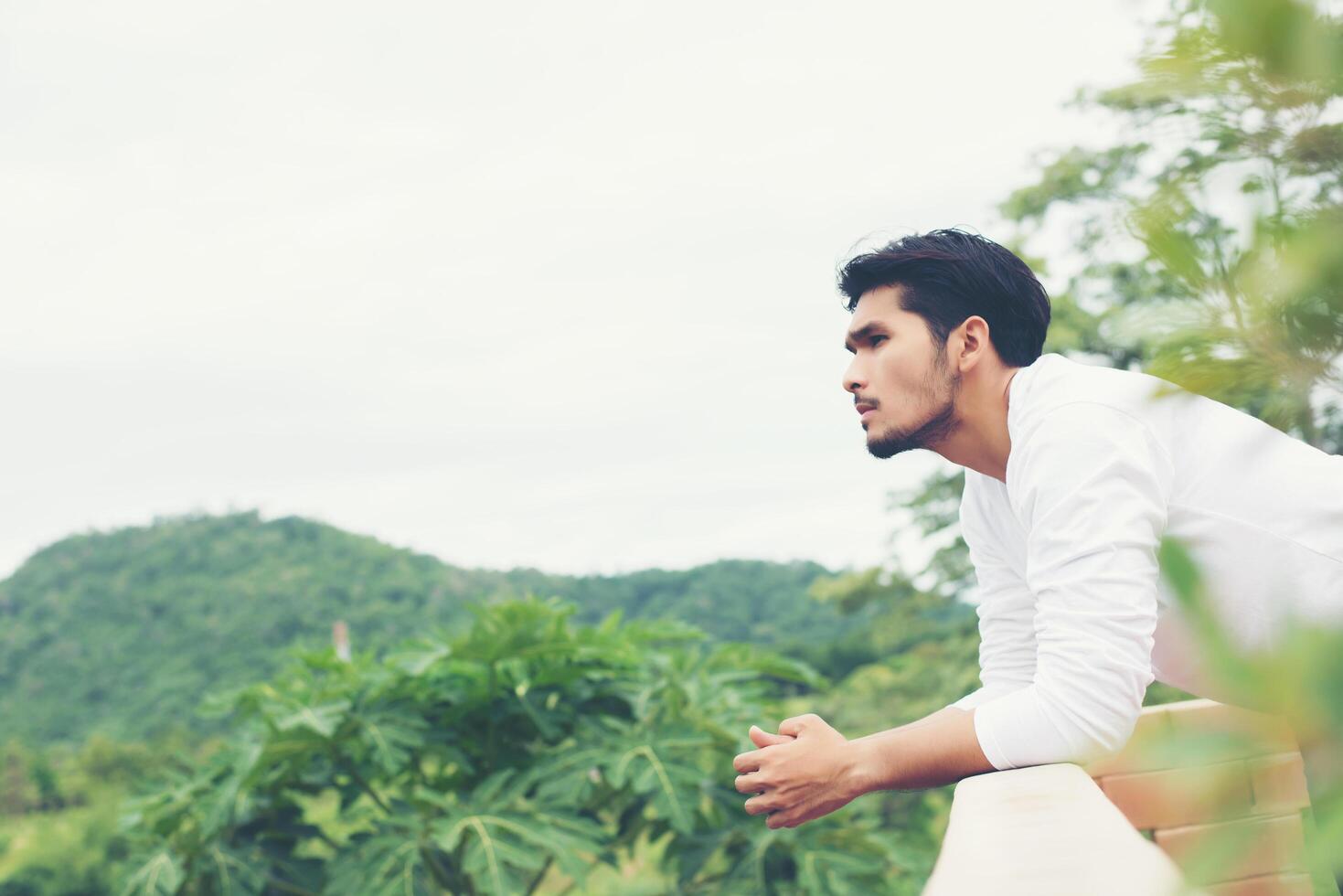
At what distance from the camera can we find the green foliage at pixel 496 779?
128 inches

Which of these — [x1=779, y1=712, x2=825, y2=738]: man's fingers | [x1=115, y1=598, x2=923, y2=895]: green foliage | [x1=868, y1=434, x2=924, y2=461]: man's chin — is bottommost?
[x1=115, y1=598, x2=923, y2=895]: green foliage

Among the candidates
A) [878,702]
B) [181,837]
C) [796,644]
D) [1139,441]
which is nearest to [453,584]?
[796,644]

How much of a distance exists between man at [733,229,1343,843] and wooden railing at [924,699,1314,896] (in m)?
0.26

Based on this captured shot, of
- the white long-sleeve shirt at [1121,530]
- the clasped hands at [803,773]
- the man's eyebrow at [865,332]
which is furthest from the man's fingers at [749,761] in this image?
the man's eyebrow at [865,332]

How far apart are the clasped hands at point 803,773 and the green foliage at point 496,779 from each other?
158cm

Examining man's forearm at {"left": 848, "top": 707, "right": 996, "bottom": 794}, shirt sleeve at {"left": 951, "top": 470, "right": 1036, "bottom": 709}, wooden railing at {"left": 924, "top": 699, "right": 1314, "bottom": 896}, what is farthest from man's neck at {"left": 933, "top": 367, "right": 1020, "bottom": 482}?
wooden railing at {"left": 924, "top": 699, "right": 1314, "bottom": 896}

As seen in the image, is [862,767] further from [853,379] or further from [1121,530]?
[853,379]

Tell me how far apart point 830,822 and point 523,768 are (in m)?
0.91

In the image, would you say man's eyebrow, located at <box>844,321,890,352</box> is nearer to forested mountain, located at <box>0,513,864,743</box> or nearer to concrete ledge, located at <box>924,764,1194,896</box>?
concrete ledge, located at <box>924,764,1194,896</box>

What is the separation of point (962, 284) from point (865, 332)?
0.17 metres

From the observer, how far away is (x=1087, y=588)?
1.44 meters

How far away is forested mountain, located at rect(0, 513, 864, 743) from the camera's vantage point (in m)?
19.7

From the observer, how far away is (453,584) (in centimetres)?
2420

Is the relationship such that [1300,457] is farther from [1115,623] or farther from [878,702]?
[878,702]
